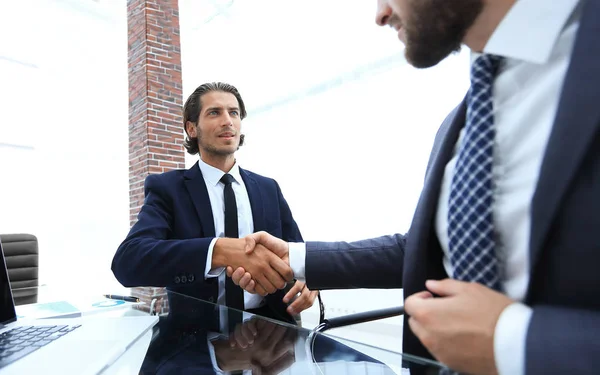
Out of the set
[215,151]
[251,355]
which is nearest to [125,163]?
[215,151]

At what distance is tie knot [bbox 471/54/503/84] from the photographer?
0.60 metres

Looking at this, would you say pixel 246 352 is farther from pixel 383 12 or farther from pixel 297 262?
pixel 383 12

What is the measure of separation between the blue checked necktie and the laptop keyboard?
2.85 ft

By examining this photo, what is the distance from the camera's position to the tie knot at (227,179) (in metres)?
1.92

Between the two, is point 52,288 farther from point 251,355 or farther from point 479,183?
point 479,183

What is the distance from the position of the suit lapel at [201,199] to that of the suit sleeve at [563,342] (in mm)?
1486

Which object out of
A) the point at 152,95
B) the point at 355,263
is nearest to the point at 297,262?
the point at 355,263

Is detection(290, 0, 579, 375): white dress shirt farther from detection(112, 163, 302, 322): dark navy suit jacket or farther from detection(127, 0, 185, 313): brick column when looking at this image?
detection(127, 0, 185, 313): brick column

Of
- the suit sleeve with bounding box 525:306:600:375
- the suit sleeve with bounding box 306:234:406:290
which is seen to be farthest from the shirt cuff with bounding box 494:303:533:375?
the suit sleeve with bounding box 306:234:406:290

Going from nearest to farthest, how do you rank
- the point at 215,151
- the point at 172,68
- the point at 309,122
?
the point at 215,151 → the point at 172,68 → the point at 309,122

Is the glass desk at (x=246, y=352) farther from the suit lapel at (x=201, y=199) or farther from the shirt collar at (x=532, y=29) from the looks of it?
the suit lapel at (x=201, y=199)

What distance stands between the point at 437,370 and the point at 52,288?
→ 269 inches

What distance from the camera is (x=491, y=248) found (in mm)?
515

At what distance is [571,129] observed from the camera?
1.40 ft
